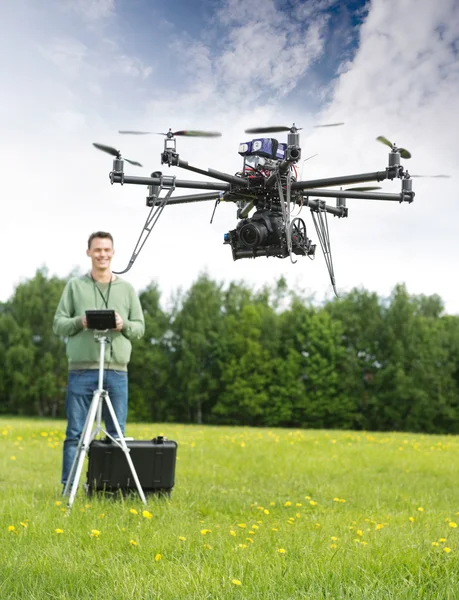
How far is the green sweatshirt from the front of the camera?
22.2ft

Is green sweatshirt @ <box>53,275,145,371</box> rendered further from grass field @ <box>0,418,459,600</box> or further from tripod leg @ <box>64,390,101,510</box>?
grass field @ <box>0,418,459,600</box>

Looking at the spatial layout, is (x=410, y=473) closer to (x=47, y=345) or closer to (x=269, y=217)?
(x=269, y=217)

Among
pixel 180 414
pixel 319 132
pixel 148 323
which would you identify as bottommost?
pixel 180 414

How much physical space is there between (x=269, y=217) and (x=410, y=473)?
7.33 m

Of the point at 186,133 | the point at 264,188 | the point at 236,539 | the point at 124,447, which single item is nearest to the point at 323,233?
the point at 264,188

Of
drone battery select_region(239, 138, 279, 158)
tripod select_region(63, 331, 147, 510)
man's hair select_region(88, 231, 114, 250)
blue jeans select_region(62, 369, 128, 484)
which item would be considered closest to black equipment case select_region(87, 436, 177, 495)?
tripod select_region(63, 331, 147, 510)

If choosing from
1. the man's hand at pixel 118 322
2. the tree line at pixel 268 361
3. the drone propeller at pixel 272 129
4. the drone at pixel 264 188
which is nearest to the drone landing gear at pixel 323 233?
the drone at pixel 264 188

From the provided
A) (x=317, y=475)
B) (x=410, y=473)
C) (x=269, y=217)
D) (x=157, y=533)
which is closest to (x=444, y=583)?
(x=157, y=533)

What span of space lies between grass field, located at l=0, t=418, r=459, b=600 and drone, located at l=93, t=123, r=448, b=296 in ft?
6.03

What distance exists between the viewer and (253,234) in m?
4.17

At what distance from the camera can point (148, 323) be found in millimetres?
44094

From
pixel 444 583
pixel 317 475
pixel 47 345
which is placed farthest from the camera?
pixel 47 345

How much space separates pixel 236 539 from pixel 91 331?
8.74 feet

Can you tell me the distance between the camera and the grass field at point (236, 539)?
12.6ft
